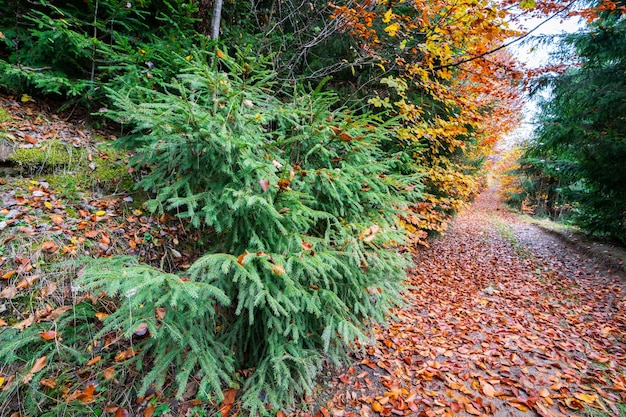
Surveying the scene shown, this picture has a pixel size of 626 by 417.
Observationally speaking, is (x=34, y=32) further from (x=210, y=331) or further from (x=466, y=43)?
(x=466, y=43)

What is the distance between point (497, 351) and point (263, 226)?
11.1 ft

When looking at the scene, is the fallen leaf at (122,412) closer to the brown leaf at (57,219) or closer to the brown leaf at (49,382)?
the brown leaf at (49,382)

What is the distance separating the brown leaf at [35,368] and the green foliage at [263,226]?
0.53m

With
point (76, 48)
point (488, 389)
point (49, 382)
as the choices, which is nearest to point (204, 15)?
point (76, 48)

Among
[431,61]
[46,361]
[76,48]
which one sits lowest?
[46,361]

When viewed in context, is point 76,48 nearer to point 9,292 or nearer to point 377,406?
point 9,292

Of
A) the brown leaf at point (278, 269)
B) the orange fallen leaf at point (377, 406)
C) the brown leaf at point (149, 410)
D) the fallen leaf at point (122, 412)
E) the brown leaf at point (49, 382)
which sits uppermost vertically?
the brown leaf at point (278, 269)

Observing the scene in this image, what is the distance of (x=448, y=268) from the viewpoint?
692cm

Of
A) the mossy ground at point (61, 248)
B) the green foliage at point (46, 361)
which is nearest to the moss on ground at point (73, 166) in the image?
the mossy ground at point (61, 248)

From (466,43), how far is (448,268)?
4917 mm

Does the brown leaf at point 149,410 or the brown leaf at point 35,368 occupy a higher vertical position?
the brown leaf at point 35,368

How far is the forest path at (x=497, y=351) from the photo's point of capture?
2.66 m

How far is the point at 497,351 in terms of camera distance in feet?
11.4

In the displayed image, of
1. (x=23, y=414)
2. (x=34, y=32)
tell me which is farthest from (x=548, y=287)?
(x=34, y=32)
